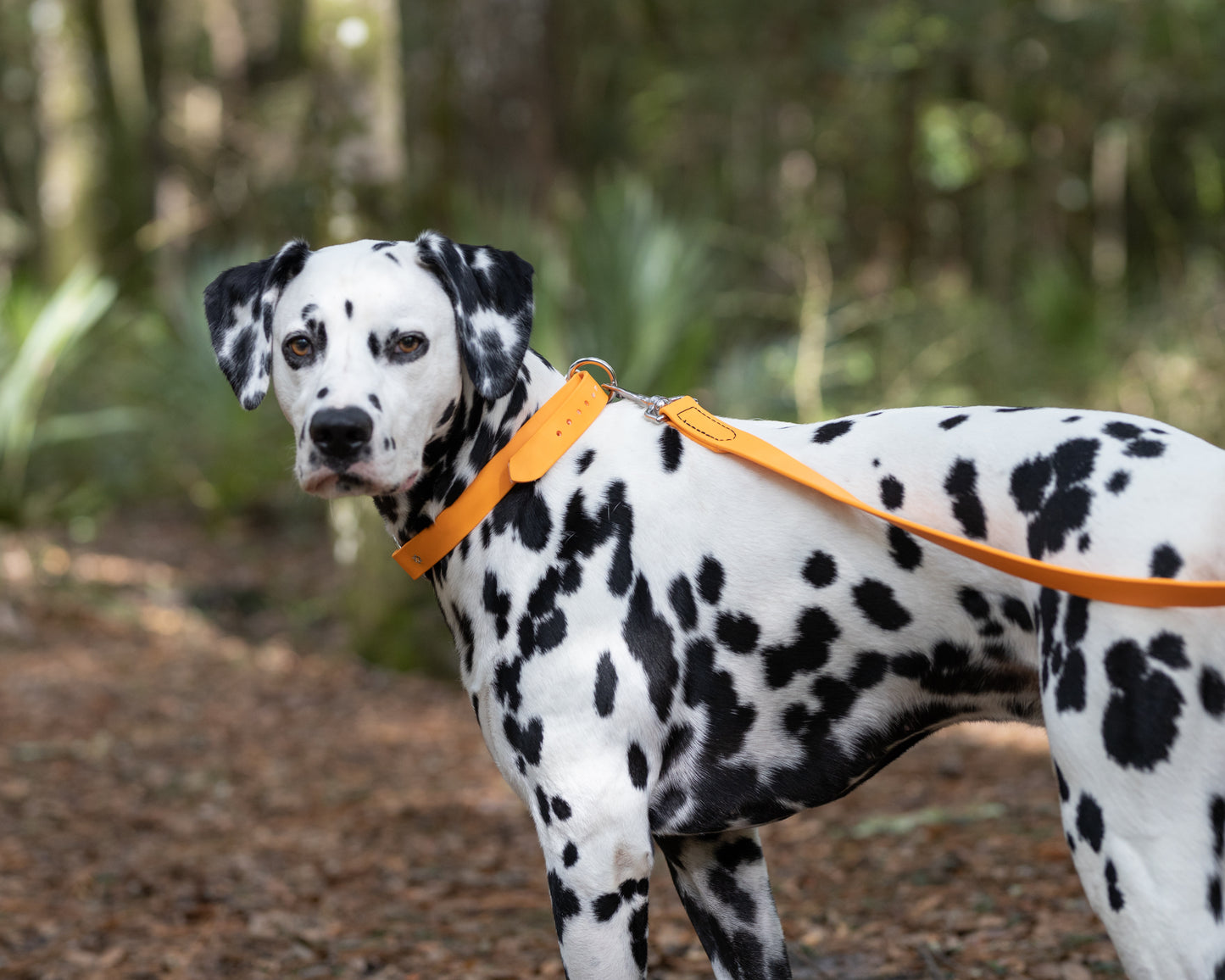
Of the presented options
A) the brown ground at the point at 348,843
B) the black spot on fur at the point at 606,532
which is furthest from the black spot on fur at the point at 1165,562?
the brown ground at the point at 348,843

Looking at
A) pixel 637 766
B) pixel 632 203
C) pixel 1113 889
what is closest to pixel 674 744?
pixel 637 766

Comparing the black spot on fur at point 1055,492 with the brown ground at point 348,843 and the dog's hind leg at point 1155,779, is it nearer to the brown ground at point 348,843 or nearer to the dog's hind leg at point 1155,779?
the dog's hind leg at point 1155,779

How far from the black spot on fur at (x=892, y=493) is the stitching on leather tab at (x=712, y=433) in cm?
34

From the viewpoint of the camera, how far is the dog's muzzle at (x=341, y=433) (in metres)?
2.28

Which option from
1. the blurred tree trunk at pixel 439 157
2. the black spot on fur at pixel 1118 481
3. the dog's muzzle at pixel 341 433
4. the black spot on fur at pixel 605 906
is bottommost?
the black spot on fur at pixel 605 906

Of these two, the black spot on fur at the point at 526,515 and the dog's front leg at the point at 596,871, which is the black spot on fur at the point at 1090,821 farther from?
the black spot on fur at the point at 526,515

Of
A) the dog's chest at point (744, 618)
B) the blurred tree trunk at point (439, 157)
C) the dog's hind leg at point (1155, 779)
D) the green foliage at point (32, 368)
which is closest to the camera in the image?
the dog's hind leg at point (1155, 779)

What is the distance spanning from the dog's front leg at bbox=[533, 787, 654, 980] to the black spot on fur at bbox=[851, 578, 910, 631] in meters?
0.59

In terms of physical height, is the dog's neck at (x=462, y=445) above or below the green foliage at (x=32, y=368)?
above

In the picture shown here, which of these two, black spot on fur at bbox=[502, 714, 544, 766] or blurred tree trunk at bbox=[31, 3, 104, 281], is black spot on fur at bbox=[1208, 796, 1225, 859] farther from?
blurred tree trunk at bbox=[31, 3, 104, 281]

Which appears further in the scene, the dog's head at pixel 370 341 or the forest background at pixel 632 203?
the forest background at pixel 632 203

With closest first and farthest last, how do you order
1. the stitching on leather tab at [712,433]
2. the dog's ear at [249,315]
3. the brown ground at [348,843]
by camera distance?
the stitching on leather tab at [712,433], the dog's ear at [249,315], the brown ground at [348,843]

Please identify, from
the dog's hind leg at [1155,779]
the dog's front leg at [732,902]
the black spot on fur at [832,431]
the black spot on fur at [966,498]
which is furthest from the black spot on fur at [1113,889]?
the black spot on fur at [832,431]

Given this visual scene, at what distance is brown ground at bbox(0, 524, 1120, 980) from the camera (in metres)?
3.65
